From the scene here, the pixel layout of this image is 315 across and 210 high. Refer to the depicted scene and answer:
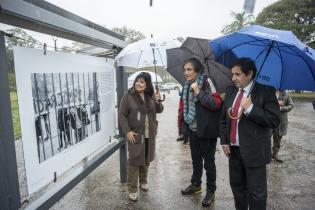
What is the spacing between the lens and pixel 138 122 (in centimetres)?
357

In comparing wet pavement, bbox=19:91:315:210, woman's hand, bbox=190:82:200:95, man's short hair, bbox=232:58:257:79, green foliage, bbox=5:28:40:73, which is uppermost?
green foliage, bbox=5:28:40:73

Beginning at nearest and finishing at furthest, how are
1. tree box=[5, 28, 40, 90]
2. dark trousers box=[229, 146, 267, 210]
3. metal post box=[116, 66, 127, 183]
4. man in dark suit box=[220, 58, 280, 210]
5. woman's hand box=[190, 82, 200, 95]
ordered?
1. tree box=[5, 28, 40, 90]
2. man in dark suit box=[220, 58, 280, 210]
3. dark trousers box=[229, 146, 267, 210]
4. woman's hand box=[190, 82, 200, 95]
5. metal post box=[116, 66, 127, 183]

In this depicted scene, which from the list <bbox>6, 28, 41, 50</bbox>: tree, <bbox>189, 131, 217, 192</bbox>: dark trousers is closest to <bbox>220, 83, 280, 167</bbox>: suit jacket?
<bbox>189, 131, 217, 192</bbox>: dark trousers

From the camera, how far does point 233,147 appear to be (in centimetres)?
295

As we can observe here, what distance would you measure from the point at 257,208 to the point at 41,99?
2402mm

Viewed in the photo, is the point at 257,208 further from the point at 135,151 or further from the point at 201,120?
the point at 135,151

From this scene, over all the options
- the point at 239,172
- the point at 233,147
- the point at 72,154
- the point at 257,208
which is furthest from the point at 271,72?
the point at 72,154

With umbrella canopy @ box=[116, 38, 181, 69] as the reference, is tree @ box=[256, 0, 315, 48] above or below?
above

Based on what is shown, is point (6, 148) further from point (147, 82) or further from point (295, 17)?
point (295, 17)

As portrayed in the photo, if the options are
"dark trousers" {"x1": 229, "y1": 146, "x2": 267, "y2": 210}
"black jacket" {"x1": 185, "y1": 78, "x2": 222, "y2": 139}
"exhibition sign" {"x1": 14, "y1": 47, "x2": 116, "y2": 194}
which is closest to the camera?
"exhibition sign" {"x1": 14, "y1": 47, "x2": 116, "y2": 194}

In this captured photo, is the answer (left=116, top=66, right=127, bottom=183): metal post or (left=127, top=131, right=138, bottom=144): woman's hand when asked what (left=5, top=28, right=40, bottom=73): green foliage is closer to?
(left=127, top=131, right=138, bottom=144): woman's hand

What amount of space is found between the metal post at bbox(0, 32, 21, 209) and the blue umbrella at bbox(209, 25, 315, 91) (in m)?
2.04

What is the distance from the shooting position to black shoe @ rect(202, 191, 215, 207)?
140 inches

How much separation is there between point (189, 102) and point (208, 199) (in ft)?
4.42
